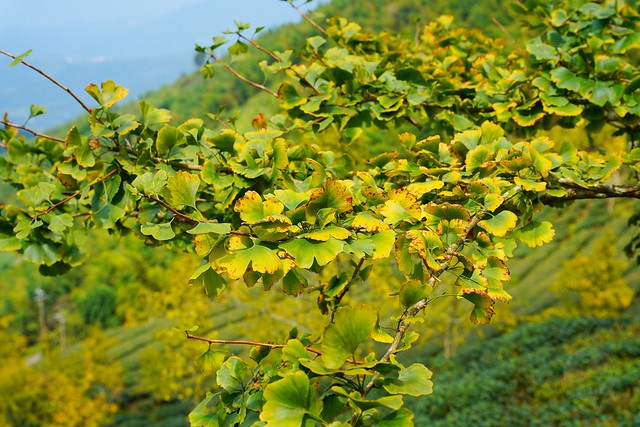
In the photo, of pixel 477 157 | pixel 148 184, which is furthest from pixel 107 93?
pixel 477 157

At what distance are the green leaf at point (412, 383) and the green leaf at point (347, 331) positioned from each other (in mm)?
128

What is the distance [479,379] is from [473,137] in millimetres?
9738

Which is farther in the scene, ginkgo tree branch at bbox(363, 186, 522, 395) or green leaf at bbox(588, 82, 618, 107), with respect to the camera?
green leaf at bbox(588, 82, 618, 107)

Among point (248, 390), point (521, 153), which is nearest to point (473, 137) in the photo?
point (521, 153)

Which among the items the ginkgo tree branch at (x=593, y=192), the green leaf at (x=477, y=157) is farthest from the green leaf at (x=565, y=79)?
the green leaf at (x=477, y=157)

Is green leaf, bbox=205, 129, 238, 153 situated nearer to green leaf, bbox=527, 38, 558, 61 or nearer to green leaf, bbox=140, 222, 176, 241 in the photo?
green leaf, bbox=140, 222, 176, 241

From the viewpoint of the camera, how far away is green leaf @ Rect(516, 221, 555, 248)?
1897 millimetres

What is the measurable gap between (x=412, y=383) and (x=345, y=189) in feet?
1.87

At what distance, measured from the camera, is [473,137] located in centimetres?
220

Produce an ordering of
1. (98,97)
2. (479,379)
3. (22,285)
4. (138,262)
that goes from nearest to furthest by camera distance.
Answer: (98,97) < (479,379) < (138,262) < (22,285)

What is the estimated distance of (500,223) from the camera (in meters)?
1.71

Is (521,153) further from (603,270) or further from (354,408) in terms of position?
(603,270)

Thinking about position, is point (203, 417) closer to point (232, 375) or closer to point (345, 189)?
point (232, 375)

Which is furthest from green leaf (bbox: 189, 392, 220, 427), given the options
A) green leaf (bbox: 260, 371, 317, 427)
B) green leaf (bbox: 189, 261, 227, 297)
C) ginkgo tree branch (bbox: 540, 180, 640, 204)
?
ginkgo tree branch (bbox: 540, 180, 640, 204)
